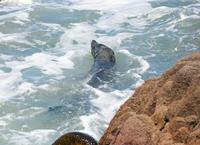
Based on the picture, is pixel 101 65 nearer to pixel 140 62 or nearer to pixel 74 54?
pixel 140 62

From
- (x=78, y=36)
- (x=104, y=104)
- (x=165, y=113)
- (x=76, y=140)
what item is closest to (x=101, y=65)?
(x=104, y=104)

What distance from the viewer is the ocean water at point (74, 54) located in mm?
12562

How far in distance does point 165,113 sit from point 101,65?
12.0 meters

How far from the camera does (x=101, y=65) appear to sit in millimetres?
16422

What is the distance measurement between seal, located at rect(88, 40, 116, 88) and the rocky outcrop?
9.88m

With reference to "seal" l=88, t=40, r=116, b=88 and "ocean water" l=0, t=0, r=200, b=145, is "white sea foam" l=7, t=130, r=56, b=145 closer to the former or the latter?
"ocean water" l=0, t=0, r=200, b=145

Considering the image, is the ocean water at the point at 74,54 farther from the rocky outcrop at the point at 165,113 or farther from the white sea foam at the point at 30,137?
the rocky outcrop at the point at 165,113

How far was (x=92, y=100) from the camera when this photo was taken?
13.9 m

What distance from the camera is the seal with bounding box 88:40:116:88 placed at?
15.4m

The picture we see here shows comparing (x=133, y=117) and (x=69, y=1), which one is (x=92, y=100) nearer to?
(x=133, y=117)

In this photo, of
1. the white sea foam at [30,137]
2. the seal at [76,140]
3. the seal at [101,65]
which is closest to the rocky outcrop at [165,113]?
the seal at [76,140]

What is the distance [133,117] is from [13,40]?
1672 cm

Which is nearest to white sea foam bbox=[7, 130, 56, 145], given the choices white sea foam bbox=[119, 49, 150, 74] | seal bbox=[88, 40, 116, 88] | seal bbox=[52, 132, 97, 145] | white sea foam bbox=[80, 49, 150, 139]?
→ white sea foam bbox=[80, 49, 150, 139]

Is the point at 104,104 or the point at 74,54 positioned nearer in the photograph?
the point at 104,104
